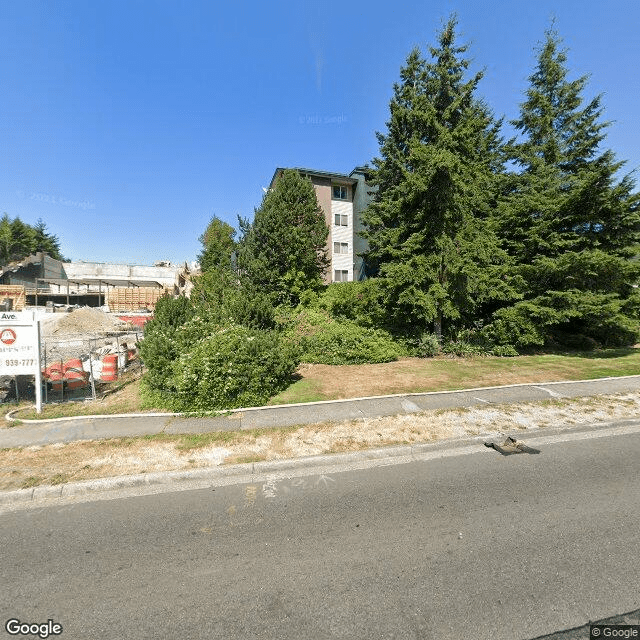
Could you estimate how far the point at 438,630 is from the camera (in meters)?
2.36

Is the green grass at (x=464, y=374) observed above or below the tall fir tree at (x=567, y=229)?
below

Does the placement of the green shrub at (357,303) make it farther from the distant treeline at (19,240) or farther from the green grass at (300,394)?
the distant treeline at (19,240)

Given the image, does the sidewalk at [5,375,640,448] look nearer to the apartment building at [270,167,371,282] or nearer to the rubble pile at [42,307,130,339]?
the rubble pile at [42,307,130,339]

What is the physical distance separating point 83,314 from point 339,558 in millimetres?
27144

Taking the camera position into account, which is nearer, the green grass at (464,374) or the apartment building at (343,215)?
the green grass at (464,374)

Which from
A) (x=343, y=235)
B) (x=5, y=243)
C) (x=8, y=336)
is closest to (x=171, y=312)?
(x=8, y=336)

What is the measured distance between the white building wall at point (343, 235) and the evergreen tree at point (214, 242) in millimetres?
9720

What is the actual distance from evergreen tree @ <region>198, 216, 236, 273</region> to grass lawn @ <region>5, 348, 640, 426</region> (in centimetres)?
2254

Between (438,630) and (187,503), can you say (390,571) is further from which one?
(187,503)

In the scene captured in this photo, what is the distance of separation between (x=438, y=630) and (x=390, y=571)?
1.98 feet

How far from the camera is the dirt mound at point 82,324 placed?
21.4 meters

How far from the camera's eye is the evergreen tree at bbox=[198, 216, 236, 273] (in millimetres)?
31000

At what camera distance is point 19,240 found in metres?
70.0

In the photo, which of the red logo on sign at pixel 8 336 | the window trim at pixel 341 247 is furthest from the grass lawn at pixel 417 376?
the window trim at pixel 341 247
